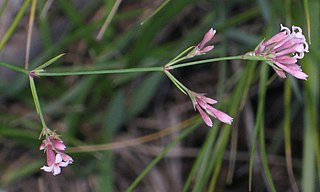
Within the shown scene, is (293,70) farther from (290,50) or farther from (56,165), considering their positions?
(56,165)

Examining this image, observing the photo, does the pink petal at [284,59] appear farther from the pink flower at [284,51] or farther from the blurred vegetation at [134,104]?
the blurred vegetation at [134,104]

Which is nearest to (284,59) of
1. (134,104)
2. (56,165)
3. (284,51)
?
(284,51)

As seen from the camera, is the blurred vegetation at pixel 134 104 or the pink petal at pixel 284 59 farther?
the blurred vegetation at pixel 134 104

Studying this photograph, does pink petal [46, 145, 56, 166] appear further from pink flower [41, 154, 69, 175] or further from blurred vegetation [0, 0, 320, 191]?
blurred vegetation [0, 0, 320, 191]

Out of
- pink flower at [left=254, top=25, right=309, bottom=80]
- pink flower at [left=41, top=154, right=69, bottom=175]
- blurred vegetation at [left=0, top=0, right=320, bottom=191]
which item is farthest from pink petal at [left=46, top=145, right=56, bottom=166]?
blurred vegetation at [left=0, top=0, right=320, bottom=191]

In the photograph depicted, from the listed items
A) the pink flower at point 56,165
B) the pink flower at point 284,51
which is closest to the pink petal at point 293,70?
the pink flower at point 284,51

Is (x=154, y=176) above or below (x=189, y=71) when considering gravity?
below

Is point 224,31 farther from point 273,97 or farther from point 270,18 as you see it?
point 273,97

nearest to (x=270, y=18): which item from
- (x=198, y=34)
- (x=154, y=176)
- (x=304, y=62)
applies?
(x=304, y=62)
